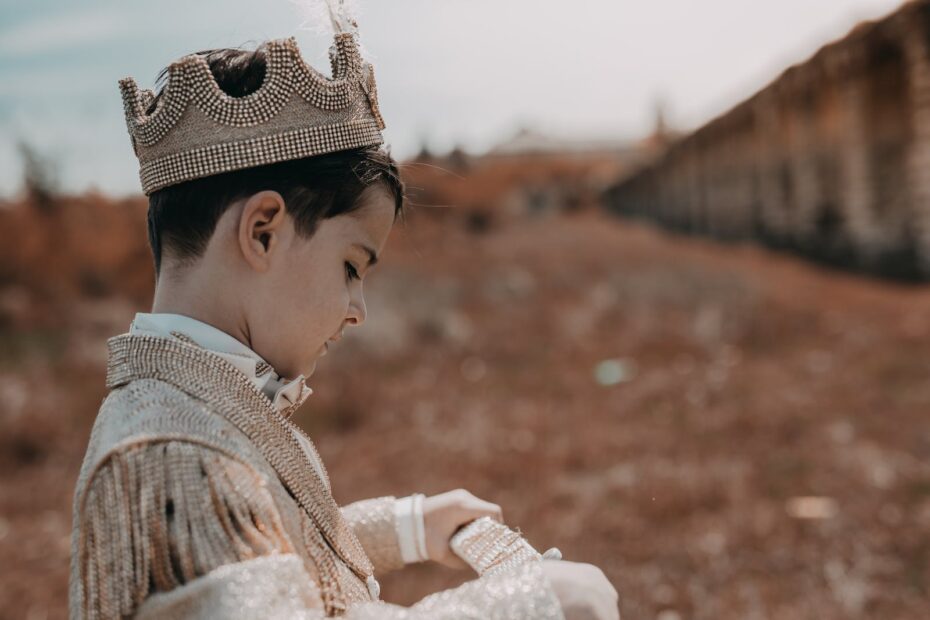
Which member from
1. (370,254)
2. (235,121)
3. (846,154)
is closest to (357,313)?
(370,254)

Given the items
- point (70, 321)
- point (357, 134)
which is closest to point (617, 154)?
point (70, 321)

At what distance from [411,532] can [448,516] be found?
0.30ft

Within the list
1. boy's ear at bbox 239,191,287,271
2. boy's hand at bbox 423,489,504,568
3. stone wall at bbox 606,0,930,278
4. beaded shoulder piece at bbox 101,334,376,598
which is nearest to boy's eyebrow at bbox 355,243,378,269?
boy's ear at bbox 239,191,287,271

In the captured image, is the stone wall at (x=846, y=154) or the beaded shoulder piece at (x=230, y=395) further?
the stone wall at (x=846, y=154)

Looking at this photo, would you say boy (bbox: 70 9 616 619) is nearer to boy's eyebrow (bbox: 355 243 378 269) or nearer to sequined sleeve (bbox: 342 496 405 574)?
boy's eyebrow (bbox: 355 243 378 269)

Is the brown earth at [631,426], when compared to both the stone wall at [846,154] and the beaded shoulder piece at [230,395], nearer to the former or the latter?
the beaded shoulder piece at [230,395]

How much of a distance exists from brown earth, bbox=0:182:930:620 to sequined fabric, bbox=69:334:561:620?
27.6 inches

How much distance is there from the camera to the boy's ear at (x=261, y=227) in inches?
48.7

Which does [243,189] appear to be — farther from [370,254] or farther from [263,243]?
[370,254]

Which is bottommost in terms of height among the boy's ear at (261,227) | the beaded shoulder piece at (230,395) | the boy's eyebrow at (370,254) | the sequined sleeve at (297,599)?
the sequined sleeve at (297,599)

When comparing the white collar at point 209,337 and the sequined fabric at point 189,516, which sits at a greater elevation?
the white collar at point 209,337

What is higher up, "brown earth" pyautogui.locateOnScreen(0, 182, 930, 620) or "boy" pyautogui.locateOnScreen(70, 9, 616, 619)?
"boy" pyautogui.locateOnScreen(70, 9, 616, 619)

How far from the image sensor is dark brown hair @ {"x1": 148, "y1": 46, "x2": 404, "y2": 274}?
126 centimetres

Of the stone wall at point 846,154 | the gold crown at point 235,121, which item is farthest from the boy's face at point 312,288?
the stone wall at point 846,154
